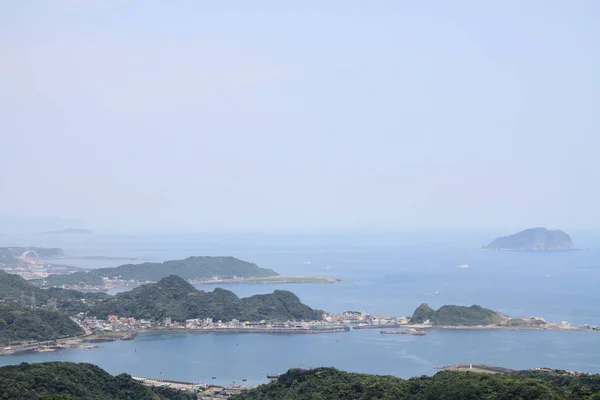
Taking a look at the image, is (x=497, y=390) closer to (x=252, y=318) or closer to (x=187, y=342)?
(x=187, y=342)

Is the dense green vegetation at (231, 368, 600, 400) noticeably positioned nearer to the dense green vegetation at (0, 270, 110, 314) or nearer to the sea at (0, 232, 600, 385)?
the sea at (0, 232, 600, 385)

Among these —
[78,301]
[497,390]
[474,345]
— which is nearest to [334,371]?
[497,390]

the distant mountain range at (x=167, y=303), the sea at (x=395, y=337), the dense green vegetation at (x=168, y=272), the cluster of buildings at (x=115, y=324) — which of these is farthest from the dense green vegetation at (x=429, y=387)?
the dense green vegetation at (x=168, y=272)

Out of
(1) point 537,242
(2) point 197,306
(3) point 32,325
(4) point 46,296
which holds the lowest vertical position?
(3) point 32,325

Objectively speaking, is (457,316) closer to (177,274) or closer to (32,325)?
(32,325)

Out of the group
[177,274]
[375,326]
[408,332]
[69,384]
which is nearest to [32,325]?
[69,384]

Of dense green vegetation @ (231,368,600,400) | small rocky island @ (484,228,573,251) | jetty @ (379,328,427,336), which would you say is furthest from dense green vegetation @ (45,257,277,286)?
small rocky island @ (484,228,573,251)
